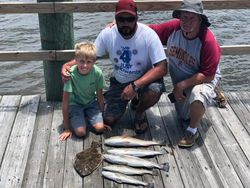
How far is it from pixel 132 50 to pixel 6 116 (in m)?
1.74

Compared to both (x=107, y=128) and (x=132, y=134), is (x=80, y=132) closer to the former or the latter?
(x=107, y=128)

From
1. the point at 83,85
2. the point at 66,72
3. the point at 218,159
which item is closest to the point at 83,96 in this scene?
the point at 83,85

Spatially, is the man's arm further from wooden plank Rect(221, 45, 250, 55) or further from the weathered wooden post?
wooden plank Rect(221, 45, 250, 55)

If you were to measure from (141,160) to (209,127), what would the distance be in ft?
3.81

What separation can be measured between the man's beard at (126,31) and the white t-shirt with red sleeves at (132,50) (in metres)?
0.05

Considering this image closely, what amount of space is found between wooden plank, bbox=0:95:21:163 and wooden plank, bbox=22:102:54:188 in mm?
291

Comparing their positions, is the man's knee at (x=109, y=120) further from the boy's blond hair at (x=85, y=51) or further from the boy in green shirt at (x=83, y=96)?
the boy's blond hair at (x=85, y=51)

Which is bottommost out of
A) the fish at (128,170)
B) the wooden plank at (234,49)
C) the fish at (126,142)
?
the fish at (126,142)

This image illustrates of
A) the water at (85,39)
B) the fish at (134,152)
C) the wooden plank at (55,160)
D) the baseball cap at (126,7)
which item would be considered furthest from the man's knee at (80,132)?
the water at (85,39)

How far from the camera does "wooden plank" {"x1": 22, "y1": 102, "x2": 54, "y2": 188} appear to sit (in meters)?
3.93

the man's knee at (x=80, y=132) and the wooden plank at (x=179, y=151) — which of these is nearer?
the wooden plank at (x=179, y=151)

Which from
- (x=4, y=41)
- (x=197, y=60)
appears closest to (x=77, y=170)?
(x=197, y=60)

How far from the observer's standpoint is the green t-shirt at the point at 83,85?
4625 mm

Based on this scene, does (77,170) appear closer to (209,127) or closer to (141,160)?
(141,160)
